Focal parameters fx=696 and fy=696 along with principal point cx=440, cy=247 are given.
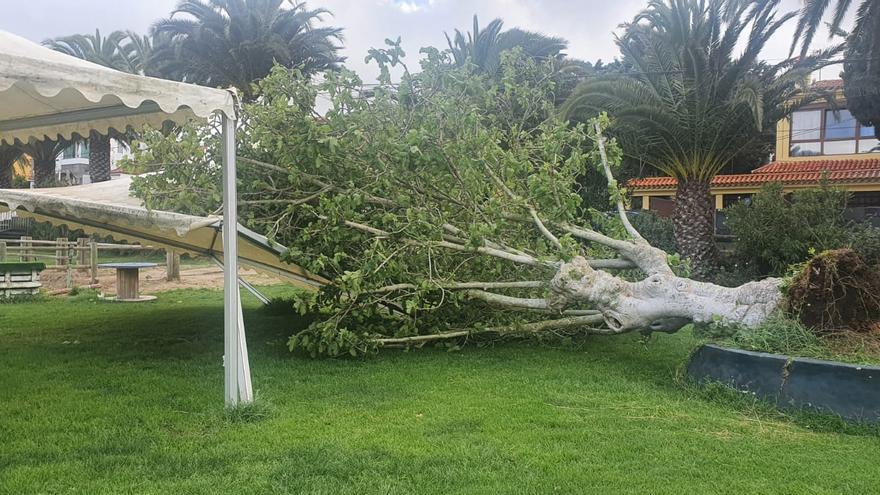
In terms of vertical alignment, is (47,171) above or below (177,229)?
above

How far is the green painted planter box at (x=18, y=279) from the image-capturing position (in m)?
12.0

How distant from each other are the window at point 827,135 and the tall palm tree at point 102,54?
22.1 metres

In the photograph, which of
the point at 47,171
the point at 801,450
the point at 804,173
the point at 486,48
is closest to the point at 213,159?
the point at 801,450

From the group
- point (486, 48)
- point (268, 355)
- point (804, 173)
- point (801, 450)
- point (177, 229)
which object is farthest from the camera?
point (804, 173)

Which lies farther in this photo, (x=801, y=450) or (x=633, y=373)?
(x=633, y=373)

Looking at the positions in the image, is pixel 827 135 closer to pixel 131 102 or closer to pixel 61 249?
pixel 61 249

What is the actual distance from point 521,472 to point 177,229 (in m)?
2.99

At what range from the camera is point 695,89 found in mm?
12664

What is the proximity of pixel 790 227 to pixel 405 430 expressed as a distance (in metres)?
10.5

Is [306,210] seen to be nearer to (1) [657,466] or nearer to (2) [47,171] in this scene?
(1) [657,466]

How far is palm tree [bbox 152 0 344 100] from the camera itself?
19.9 m

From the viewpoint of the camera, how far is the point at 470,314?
7.32 metres

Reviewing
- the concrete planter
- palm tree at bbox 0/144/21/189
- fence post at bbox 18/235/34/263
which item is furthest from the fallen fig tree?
palm tree at bbox 0/144/21/189

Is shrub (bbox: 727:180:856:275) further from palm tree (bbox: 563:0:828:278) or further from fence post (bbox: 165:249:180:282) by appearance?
fence post (bbox: 165:249:180:282)
